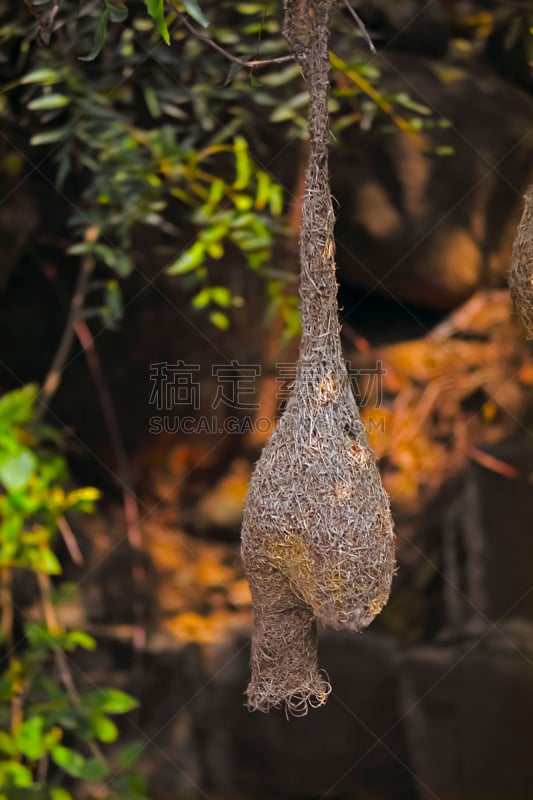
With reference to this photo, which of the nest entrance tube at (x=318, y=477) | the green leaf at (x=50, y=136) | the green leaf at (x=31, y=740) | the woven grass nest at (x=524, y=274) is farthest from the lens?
the green leaf at (x=50, y=136)

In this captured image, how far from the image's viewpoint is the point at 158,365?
2.39 metres

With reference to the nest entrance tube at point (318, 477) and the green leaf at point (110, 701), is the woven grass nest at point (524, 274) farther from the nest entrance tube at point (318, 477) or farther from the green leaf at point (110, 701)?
the green leaf at point (110, 701)

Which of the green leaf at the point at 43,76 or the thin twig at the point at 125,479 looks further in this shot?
the thin twig at the point at 125,479

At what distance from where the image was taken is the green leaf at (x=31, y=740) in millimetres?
1704

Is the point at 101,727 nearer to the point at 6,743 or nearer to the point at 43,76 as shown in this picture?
the point at 6,743

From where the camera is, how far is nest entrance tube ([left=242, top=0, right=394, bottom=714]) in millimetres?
1021

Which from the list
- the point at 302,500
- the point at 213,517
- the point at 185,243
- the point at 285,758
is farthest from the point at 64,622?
the point at 302,500

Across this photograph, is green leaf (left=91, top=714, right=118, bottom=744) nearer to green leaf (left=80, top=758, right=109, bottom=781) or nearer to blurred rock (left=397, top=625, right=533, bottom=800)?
green leaf (left=80, top=758, right=109, bottom=781)

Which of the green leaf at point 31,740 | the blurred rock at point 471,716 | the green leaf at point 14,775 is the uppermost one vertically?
the green leaf at point 31,740

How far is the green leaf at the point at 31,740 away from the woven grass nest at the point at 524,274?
3.59ft

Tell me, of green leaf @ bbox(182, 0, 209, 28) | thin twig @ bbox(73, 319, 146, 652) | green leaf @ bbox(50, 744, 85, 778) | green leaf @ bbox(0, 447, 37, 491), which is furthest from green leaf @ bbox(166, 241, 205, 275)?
green leaf @ bbox(50, 744, 85, 778)

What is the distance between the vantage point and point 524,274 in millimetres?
1135

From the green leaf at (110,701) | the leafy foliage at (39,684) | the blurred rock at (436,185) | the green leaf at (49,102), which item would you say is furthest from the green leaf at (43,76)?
the green leaf at (110,701)

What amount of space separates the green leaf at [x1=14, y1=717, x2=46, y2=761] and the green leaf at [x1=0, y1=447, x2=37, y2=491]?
486 mm
